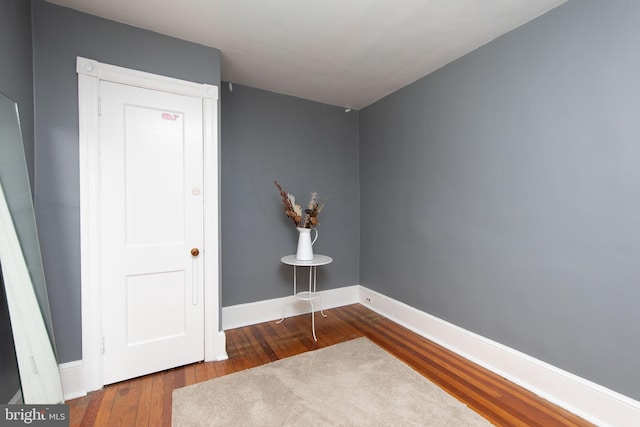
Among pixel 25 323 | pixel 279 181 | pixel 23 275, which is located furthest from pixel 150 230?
pixel 279 181

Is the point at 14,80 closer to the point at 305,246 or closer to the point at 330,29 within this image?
the point at 330,29

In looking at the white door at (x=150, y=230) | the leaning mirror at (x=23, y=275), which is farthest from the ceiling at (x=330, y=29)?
the leaning mirror at (x=23, y=275)

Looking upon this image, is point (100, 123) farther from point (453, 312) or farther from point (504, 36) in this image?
point (453, 312)

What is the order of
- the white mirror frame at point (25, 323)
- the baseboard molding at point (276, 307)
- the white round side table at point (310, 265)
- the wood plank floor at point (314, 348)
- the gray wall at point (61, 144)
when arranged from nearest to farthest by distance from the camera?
the white mirror frame at point (25, 323) → the wood plank floor at point (314, 348) → the gray wall at point (61, 144) → the white round side table at point (310, 265) → the baseboard molding at point (276, 307)

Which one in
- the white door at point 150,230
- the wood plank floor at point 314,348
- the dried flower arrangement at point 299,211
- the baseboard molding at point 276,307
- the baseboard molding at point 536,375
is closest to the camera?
the baseboard molding at point 536,375

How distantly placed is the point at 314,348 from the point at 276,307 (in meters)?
0.86

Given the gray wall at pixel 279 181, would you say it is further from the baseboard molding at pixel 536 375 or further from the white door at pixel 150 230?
the baseboard molding at pixel 536 375

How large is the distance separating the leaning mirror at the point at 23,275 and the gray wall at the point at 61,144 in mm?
253

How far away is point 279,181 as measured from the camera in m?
3.29

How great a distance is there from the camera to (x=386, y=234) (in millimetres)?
3355

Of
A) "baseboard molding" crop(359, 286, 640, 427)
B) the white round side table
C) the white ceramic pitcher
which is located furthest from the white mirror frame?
"baseboard molding" crop(359, 286, 640, 427)

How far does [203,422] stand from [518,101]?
10.1ft

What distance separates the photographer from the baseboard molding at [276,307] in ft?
9.89

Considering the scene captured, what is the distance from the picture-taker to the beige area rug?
1.66 meters
